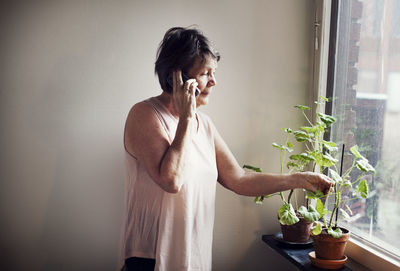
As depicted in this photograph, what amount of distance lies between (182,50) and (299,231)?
0.94m

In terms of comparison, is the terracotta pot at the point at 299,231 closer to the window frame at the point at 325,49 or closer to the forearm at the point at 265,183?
the forearm at the point at 265,183

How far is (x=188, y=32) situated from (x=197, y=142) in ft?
1.41

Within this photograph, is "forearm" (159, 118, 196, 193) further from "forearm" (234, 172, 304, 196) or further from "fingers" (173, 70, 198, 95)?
"forearm" (234, 172, 304, 196)

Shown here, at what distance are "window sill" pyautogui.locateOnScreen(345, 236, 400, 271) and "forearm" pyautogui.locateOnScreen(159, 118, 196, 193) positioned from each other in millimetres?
816

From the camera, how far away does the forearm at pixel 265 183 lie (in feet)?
5.06

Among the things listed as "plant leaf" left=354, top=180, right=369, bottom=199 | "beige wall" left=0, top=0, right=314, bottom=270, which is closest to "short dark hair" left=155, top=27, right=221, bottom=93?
"beige wall" left=0, top=0, right=314, bottom=270

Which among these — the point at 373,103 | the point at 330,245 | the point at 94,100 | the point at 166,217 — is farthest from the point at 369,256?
the point at 94,100

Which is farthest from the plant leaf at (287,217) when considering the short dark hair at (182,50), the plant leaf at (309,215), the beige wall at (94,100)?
the short dark hair at (182,50)

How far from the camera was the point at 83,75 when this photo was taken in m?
1.74

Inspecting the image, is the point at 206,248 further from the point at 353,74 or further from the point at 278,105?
the point at 353,74

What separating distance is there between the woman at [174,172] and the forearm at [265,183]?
0.04 m

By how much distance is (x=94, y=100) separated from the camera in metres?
1.76

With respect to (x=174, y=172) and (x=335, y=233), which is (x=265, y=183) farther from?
(x=174, y=172)

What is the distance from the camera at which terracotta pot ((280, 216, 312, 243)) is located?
1.67 m
